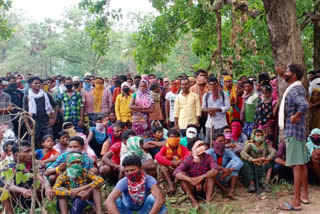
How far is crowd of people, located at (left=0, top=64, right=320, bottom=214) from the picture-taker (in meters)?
4.52

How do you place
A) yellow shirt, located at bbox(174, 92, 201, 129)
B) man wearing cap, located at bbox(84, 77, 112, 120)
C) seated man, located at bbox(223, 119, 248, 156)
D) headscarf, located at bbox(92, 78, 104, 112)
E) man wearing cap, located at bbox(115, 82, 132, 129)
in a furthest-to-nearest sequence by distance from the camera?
headscarf, located at bbox(92, 78, 104, 112) → man wearing cap, located at bbox(84, 77, 112, 120) → man wearing cap, located at bbox(115, 82, 132, 129) → yellow shirt, located at bbox(174, 92, 201, 129) → seated man, located at bbox(223, 119, 248, 156)

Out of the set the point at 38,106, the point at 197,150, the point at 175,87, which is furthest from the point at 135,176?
the point at 175,87

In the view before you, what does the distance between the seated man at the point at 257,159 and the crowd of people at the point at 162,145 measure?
2cm

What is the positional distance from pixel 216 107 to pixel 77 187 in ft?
9.49

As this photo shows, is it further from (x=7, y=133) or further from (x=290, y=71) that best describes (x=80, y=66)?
(x=290, y=71)

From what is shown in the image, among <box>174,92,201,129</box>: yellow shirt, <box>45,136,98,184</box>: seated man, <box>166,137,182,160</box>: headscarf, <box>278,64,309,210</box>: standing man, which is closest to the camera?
<box>278,64,309,210</box>: standing man

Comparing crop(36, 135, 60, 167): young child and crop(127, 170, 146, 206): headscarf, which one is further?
crop(36, 135, 60, 167): young child

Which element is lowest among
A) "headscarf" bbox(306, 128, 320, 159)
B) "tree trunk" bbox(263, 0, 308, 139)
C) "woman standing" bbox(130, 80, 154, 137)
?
"headscarf" bbox(306, 128, 320, 159)

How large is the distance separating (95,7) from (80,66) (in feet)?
74.2

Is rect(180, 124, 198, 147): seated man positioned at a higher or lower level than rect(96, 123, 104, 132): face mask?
lower

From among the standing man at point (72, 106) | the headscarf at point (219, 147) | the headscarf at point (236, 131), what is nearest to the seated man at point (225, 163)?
the headscarf at point (219, 147)

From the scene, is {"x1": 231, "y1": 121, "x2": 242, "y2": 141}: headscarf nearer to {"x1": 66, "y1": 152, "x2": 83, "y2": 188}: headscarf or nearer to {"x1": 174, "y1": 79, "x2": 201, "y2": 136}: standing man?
{"x1": 174, "y1": 79, "x2": 201, "y2": 136}: standing man

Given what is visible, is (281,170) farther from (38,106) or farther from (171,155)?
(38,106)

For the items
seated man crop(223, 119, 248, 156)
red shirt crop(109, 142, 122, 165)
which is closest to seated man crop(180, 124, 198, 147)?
seated man crop(223, 119, 248, 156)
